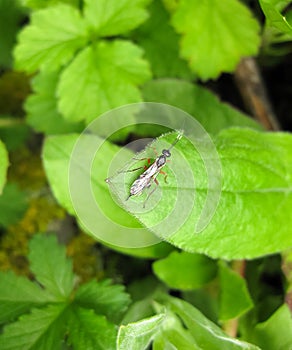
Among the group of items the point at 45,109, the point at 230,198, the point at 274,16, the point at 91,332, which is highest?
the point at 274,16

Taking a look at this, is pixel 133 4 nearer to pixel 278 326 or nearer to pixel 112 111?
pixel 112 111

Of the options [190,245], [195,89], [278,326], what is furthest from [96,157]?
[278,326]

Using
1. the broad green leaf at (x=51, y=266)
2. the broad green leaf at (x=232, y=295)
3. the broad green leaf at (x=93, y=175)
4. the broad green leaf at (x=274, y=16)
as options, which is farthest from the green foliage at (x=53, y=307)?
the broad green leaf at (x=274, y=16)

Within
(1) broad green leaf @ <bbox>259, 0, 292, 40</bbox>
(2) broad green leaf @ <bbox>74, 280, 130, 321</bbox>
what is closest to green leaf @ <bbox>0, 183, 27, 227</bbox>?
(2) broad green leaf @ <bbox>74, 280, 130, 321</bbox>

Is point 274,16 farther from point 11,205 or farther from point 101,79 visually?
point 11,205

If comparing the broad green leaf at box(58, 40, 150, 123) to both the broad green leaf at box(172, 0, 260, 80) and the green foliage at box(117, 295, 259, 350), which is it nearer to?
the broad green leaf at box(172, 0, 260, 80)

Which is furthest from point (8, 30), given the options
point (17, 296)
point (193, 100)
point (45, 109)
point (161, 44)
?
point (17, 296)
